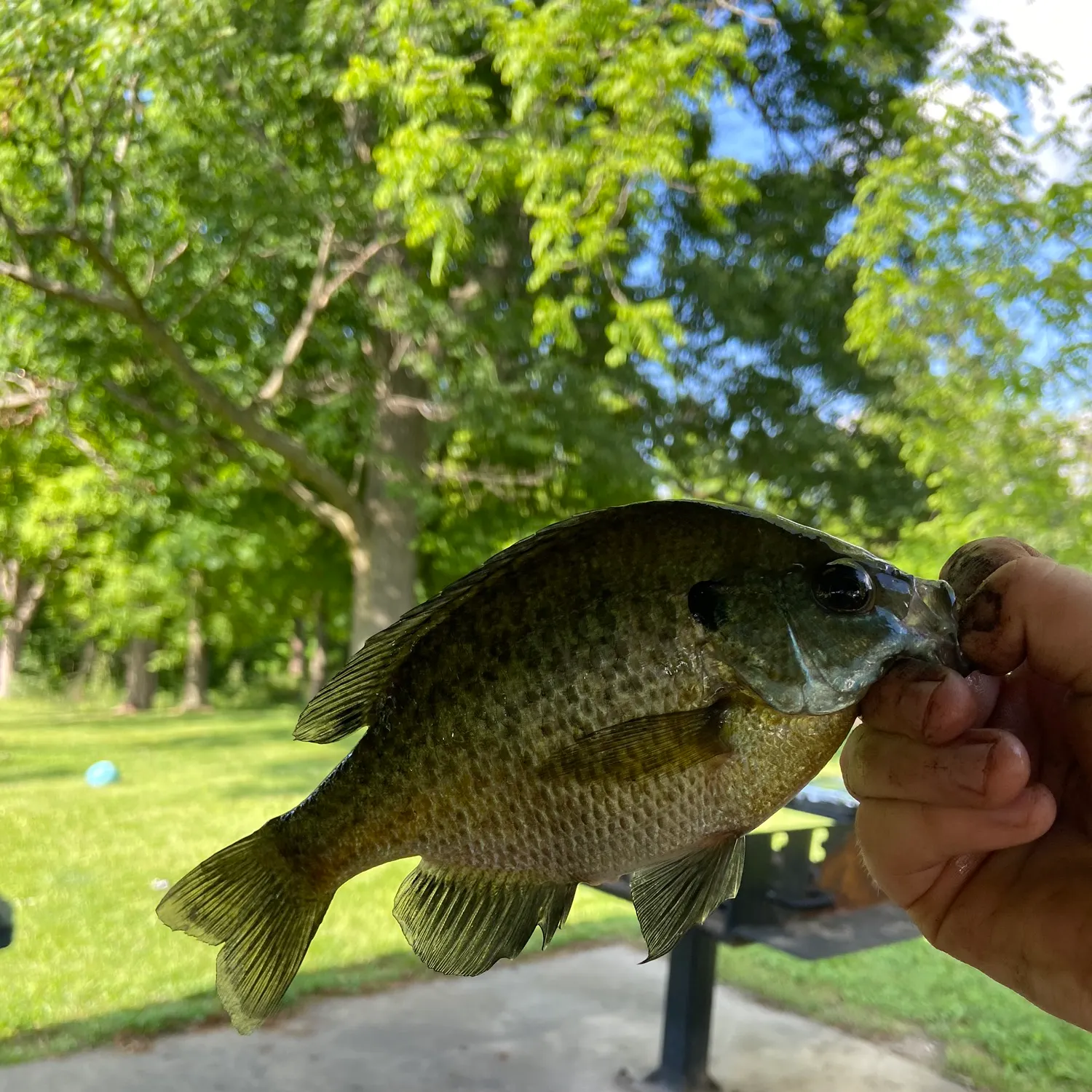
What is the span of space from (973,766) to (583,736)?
303 mm

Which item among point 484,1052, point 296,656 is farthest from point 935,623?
point 296,656

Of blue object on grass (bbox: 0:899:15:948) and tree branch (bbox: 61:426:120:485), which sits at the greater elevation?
tree branch (bbox: 61:426:120:485)

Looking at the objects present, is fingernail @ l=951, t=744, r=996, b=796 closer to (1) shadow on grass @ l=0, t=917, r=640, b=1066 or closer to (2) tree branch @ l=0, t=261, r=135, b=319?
(1) shadow on grass @ l=0, t=917, r=640, b=1066

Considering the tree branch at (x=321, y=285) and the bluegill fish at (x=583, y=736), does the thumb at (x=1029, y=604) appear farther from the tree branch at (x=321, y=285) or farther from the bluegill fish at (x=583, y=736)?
the tree branch at (x=321, y=285)

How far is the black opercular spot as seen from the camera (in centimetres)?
51

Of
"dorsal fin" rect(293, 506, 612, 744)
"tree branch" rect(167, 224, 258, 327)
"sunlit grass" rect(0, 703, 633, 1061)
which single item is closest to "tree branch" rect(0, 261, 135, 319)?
"tree branch" rect(167, 224, 258, 327)

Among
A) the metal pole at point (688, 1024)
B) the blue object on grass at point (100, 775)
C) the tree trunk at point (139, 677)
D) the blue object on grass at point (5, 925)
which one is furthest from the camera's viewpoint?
the tree trunk at point (139, 677)

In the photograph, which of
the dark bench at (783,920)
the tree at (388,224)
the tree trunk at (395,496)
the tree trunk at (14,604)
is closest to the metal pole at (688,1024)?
the dark bench at (783,920)

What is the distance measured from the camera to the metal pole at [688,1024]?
246 centimetres

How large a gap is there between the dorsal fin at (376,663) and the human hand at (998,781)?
0.80ft

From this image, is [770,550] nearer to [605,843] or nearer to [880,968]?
[605,843]

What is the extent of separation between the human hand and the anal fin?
230 mm

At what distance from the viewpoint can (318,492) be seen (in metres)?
5.86

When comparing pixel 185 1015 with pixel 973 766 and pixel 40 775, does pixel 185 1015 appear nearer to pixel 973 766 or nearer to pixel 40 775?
pixel 40 775
